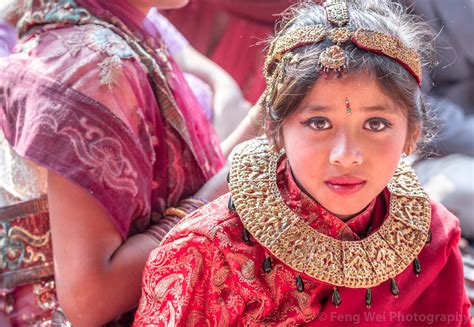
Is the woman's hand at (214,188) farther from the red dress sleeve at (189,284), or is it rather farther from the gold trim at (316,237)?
the red dress sleeve at (189,284)

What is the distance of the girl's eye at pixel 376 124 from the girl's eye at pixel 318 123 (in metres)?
0.07

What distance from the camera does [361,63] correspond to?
4.07 ft

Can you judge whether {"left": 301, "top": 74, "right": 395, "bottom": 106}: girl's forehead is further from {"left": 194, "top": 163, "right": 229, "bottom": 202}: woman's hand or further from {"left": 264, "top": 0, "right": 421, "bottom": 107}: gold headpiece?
{"left": 194, "top": 163, "right": 229, "bottom": 202}: woman's hand

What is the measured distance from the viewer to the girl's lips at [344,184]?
1.24m

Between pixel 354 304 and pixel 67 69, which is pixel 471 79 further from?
pixel 67 69

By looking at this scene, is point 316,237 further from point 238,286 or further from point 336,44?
point 336,44

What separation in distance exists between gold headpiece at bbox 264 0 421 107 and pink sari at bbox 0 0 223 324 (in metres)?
0.30

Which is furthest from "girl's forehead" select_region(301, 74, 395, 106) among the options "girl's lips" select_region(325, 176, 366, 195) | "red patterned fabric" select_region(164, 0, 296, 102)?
"red patterned fabric" select_region(164, 0, 296, 102)

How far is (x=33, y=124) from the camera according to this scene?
4.51 ft

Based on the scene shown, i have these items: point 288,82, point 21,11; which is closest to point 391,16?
point 288,82

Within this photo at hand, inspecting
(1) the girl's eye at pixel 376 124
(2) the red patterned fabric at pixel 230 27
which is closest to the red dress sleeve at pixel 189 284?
(1) the girl's eye at pixel 376 124

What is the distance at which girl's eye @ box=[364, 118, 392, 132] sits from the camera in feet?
4.10

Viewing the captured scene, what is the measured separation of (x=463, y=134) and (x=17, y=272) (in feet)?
5.34

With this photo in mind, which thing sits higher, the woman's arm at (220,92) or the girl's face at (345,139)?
the girl's face at (345,139)
